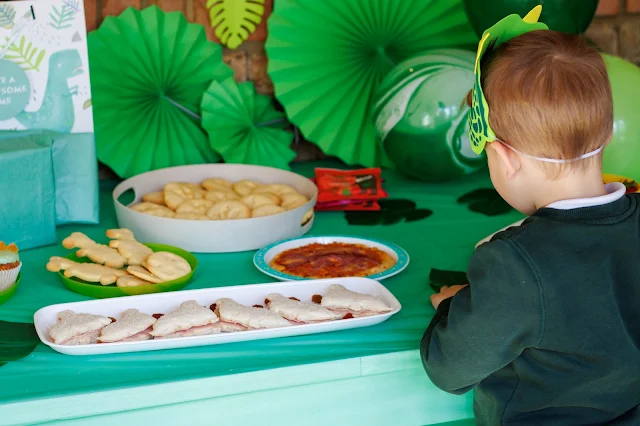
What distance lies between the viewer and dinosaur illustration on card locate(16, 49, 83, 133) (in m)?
1.45

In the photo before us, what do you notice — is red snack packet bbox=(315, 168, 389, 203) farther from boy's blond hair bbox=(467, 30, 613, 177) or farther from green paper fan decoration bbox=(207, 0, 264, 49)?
boy's blond hair bbox=(467, 30, 613, 177)

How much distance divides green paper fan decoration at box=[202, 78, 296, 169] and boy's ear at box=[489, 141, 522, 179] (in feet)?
3.07

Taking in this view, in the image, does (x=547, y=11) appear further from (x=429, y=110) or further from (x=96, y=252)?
(x=96, y=252)

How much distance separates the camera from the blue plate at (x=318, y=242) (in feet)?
4.01

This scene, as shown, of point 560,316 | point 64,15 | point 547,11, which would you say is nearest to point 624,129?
point 547,11

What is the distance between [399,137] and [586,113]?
78 centimetres

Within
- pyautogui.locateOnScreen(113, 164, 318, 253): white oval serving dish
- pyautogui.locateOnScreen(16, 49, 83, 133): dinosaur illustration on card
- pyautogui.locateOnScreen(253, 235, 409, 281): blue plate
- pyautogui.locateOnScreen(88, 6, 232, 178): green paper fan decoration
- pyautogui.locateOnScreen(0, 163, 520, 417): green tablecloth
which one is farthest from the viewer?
pyautogui.locateOnScreen(88, 6, 232, 178): green paper fan decoration

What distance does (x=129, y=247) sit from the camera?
1.25 meters

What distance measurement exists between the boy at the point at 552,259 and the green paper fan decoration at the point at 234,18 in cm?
96

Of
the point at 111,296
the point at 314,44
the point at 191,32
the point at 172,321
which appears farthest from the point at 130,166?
the point at 172,321

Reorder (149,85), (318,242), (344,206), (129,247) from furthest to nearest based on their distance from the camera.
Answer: (149,85), (344,206), (318,242), (129,247)

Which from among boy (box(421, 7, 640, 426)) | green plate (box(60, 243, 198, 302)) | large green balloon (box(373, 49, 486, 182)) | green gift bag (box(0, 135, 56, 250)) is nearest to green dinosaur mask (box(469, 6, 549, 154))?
boy (box(421, 7, 640, 426))

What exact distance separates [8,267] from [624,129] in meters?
1.05

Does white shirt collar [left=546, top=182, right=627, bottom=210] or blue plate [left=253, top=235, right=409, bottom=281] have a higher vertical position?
white shirt collar [left=546, top=182, right=627, bottom=210]
